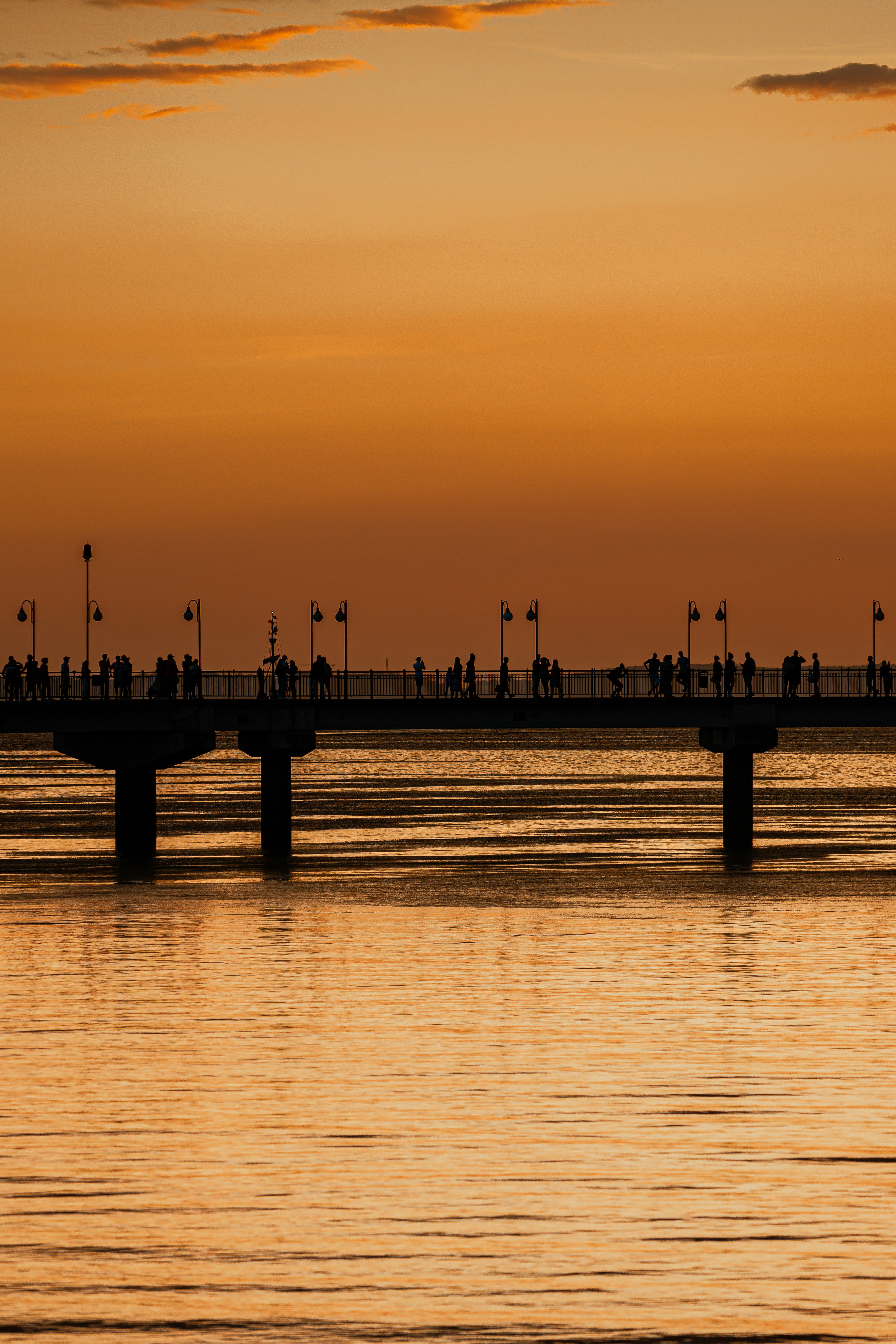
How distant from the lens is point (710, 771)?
189 metres

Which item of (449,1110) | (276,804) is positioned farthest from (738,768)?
(449,1110)

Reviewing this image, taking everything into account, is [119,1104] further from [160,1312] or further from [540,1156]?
[160,1312]

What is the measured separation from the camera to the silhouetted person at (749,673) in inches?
3465

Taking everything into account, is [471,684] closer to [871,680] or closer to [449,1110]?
[871,680]

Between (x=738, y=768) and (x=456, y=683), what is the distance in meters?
11.8

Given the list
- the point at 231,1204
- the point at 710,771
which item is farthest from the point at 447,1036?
the point at 710,771

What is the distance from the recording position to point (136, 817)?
76.6 meters

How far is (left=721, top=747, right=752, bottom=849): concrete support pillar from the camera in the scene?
82812mm

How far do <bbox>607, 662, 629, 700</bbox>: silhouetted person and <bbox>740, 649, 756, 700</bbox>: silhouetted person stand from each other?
4.83 m

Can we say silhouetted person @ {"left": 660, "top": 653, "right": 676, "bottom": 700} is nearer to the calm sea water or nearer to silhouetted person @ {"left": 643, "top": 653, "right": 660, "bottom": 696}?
silhouetted person @ {"left": 643, "top": 653, "right": 660, "bottom": 696}

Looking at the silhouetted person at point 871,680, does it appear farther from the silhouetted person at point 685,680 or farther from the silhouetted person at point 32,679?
the silhouetted person at point 32,679

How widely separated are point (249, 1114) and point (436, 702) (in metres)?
55.4

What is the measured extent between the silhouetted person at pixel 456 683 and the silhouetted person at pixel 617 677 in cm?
614

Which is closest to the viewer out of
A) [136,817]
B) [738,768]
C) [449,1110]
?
[449,1110]
